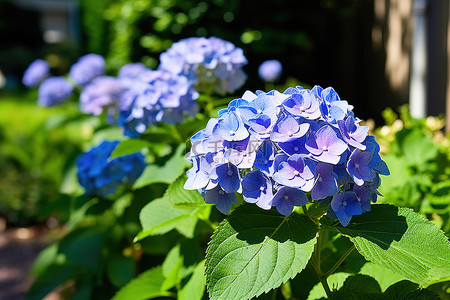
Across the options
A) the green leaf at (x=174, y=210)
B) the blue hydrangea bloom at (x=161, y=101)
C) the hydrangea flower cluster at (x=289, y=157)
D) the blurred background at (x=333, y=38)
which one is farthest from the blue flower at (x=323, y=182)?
the blurred background at (x=333, y=38)

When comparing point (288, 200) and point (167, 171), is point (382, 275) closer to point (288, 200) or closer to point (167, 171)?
point (288, 200)

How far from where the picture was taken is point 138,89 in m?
1.54

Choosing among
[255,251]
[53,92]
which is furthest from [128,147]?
[53,92]

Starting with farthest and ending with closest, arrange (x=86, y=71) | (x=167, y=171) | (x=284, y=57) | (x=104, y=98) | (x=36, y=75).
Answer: (x=284, y=57) < (x=36, y=75) < (x=86, y=71) < (x=104, y=98) < (x=167, y=171)

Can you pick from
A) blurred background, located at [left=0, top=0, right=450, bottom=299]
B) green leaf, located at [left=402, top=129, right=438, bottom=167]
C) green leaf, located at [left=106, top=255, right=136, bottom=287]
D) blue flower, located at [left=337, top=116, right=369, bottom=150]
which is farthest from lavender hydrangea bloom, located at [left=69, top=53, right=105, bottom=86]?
blue flower, located at [left=337, top=116, right=369, bottom=150]

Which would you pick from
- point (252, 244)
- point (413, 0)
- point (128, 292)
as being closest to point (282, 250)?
point (252, 244)

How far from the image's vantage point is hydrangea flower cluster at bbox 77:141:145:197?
1.64m

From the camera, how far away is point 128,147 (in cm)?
147

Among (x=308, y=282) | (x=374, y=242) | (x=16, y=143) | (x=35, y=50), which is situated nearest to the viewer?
(x=374, y=242)

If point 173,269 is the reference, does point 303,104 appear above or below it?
above

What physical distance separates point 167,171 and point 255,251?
637 millimetres

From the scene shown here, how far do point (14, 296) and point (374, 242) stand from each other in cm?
326

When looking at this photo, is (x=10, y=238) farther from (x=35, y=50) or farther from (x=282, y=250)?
(x=35, y=50)

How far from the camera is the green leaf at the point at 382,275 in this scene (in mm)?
980
